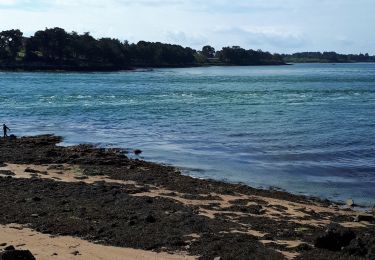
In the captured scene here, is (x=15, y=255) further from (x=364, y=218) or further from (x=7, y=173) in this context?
(x=7, y=173)

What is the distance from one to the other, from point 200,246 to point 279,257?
1.76 m

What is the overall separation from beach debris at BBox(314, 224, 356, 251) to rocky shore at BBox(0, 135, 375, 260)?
0.02m

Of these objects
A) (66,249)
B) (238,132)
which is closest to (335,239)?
(66,249)

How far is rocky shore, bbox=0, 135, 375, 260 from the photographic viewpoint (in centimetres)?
1184

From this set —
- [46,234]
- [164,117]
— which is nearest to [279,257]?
[46,234]

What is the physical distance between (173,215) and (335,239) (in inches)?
181

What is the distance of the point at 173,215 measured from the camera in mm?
14602

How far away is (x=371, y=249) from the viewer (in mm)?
11031

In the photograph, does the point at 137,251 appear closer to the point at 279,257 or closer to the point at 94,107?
the point at 279,257

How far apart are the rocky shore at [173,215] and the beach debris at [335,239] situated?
2cm

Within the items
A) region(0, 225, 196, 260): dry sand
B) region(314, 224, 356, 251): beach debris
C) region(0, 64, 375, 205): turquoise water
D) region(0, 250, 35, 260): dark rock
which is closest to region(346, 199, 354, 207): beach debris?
region(0, 64, 375, 205): turquoise water

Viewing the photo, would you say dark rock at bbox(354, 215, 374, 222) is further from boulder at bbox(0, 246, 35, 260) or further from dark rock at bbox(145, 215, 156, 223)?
boulder at bbox(0, 246, 35, 260)

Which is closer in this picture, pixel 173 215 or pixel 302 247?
pixel 302 247

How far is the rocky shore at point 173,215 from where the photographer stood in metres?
11.8
